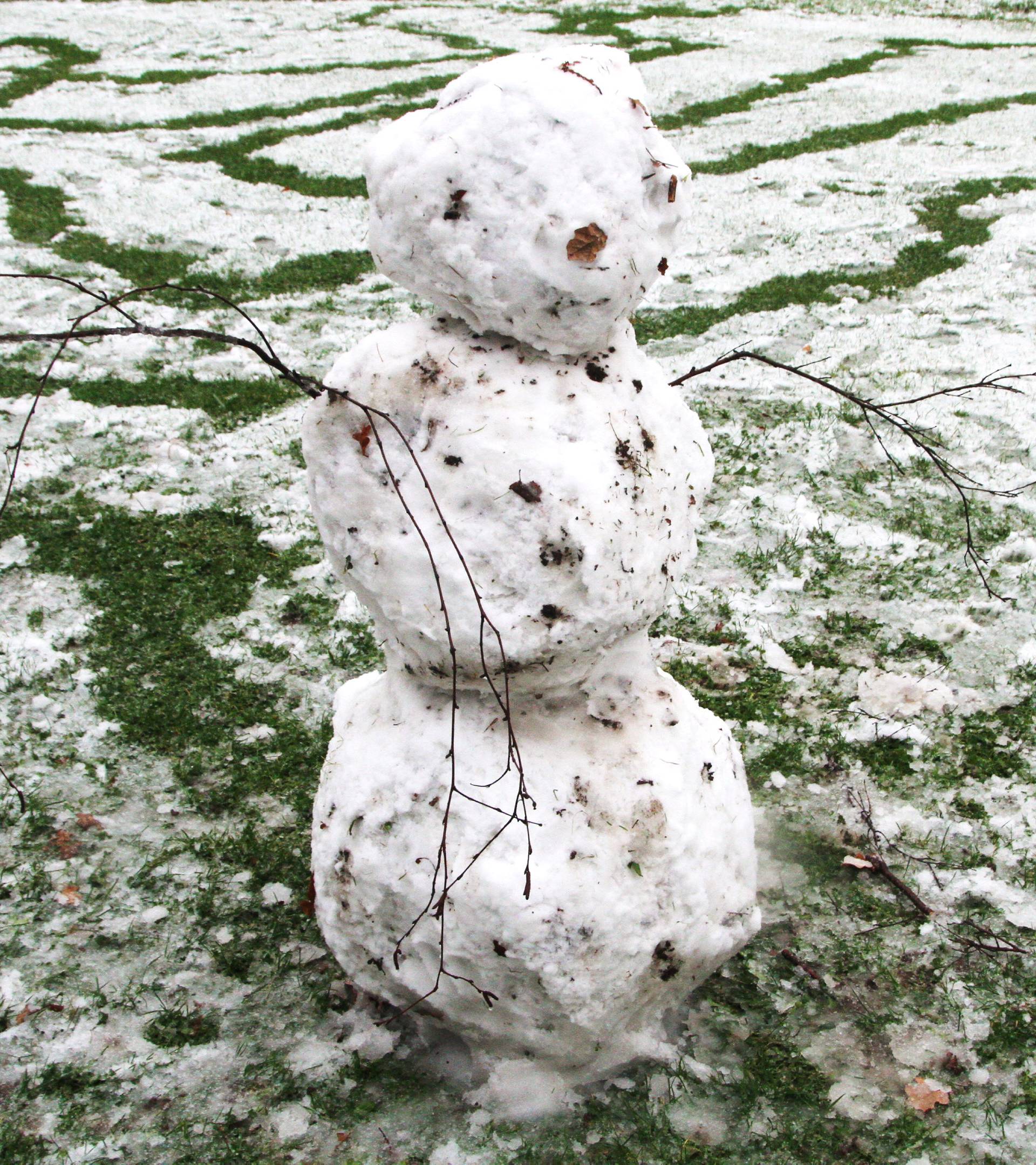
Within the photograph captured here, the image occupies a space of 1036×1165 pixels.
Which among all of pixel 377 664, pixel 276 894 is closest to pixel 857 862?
pixel 276 894

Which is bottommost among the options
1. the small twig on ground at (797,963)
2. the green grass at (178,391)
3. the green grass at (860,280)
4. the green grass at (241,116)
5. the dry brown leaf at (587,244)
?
the small twig on ground at (797,963)

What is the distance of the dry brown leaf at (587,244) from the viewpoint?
2.21 m

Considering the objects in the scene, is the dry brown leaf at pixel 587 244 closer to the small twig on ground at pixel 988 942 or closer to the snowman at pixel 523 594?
the snowman at pixel 523 594

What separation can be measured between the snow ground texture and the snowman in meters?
Result: 0.21

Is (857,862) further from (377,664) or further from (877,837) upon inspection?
(377,664)

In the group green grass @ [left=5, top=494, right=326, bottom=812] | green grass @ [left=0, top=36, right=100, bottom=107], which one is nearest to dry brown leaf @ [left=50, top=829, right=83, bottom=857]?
green grass @ [left=5, top=494, right=326, bottom=812]

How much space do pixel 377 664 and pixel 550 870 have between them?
2071 millimetres

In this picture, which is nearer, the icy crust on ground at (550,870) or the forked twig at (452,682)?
the forked twig at (452,682)

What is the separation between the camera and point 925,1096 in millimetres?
2715

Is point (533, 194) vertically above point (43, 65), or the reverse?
point (533, 194)

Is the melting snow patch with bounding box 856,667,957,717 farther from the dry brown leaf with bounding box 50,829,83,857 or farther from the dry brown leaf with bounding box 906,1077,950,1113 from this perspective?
the dry brown leaf with bounding box 50,829,83,857

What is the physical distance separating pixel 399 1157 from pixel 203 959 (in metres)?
0.88

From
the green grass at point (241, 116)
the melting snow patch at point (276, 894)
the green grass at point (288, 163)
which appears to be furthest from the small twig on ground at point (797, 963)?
the green grass at point (241, 116)

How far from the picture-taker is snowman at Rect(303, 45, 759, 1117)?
223 cm
